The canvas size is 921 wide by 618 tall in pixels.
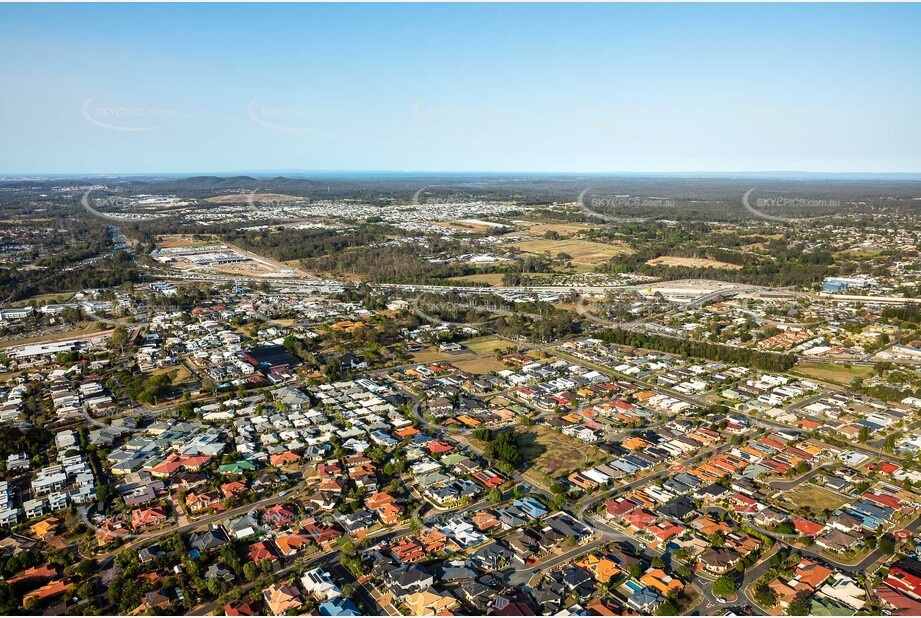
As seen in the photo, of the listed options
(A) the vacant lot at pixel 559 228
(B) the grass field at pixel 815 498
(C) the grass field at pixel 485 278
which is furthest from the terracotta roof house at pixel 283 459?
(A) the vacant lot at pixel 559 228

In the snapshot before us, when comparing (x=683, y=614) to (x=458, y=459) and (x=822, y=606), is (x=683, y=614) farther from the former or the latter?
(x=458, y=459)

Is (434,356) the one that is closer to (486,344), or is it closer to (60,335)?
(486,344)

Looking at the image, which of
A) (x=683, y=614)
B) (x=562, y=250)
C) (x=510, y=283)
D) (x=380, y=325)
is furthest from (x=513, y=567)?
(x=562, y=250)

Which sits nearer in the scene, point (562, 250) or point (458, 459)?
point (458, 459)

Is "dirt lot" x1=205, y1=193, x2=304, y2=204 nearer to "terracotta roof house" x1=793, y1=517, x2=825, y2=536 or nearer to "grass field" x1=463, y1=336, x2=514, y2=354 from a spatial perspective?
"grass field" x1=463, y1=336, x2=514, y2=354

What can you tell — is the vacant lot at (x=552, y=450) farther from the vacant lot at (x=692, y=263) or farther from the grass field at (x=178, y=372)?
the vacant lot at (x=692, y=263)

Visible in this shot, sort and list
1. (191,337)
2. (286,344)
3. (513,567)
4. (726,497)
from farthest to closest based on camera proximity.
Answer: (191,337) < (286,344) < (726,497) < (513,567)

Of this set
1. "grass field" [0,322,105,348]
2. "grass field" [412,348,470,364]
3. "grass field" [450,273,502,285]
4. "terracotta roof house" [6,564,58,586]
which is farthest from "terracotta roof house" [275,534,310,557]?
"grass field" [450,273,502,285]
